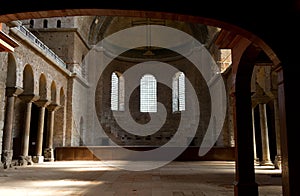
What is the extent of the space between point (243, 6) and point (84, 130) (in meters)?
21.1

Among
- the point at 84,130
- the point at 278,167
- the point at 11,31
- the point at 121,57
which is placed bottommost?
the point at 278,167

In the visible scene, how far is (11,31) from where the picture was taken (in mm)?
12891

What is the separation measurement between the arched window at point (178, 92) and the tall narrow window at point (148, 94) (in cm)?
168

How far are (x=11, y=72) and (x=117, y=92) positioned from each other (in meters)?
14.9

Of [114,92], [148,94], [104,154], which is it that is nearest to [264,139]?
[104,154]

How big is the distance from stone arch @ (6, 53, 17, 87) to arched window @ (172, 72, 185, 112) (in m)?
16.2

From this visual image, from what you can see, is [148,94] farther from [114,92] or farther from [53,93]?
[53,93]

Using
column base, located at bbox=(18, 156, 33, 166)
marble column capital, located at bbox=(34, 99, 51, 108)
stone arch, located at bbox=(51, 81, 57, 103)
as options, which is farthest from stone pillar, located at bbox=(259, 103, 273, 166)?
stone arch, located at bbox=(51, 81, 57, 103)

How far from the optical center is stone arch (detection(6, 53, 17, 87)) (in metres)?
13.2

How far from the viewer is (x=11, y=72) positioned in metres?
13.3

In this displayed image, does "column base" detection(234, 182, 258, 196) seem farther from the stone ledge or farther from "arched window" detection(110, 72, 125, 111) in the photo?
"arched window" detection(110, 72, 125, 111)

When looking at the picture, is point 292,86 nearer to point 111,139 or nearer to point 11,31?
point 11,31

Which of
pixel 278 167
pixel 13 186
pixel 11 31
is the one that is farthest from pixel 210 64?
pixel 13 186

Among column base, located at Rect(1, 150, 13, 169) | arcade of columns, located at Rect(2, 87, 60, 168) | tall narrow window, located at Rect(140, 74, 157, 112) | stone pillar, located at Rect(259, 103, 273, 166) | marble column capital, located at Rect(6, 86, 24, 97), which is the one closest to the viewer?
column base, located at Rect(1, 150, 13, 169)
